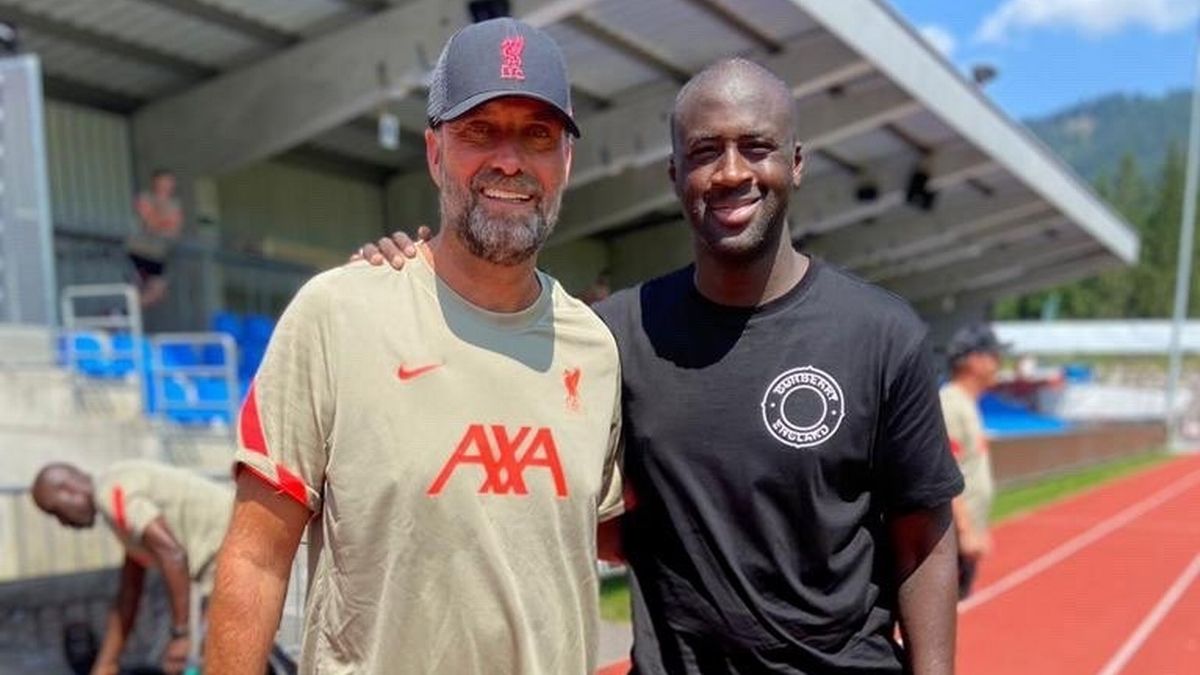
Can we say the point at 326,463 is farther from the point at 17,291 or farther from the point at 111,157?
the point at 111,157

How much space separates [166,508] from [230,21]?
7.57 metres

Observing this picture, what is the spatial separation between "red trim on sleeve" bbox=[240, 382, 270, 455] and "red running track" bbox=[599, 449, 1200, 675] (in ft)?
4.56

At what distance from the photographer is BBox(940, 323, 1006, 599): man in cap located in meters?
5.52

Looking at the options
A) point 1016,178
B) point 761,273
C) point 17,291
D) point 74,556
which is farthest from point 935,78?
point 761,273

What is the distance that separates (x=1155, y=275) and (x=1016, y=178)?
7149cm

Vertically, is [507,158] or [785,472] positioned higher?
[507,158]

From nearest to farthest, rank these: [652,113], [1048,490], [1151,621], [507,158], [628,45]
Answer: [507,158] → [1151,621] → [628,45] → [652,113] → [1048,490]

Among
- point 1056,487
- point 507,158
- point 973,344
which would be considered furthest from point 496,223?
point 1056,487

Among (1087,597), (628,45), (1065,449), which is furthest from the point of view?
(1065,449)

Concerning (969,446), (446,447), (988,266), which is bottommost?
(969,446)

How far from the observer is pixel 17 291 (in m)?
8.50

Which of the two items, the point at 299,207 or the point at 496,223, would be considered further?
the point at 299,207

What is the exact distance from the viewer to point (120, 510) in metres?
4.86

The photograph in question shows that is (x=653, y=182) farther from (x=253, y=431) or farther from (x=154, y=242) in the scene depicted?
(x=253, y=431)
